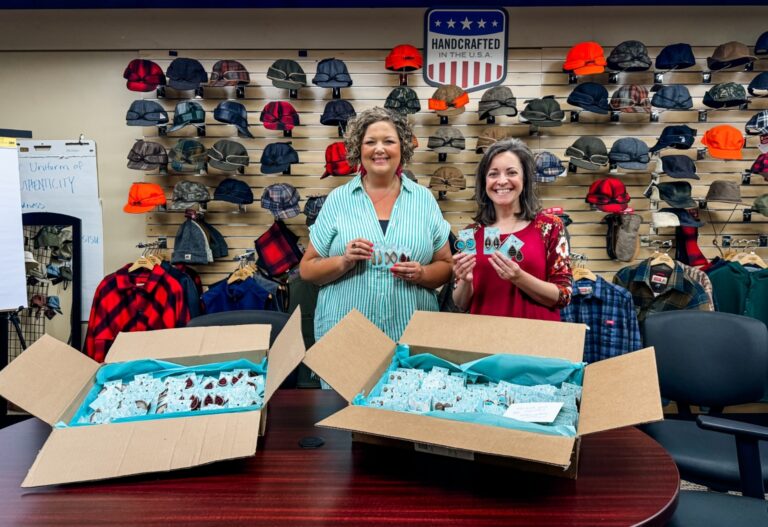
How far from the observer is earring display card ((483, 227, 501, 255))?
6.22 ft

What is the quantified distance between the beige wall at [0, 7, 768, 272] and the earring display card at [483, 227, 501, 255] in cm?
262

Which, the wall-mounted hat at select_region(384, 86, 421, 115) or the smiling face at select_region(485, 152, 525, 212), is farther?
the wall-mounted hat at select_region(384, 86, 421, 115)

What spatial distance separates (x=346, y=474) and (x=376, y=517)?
0.59 feet

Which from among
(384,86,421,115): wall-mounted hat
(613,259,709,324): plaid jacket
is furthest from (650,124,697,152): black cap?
(384,86,421,115): wall-mounted hat

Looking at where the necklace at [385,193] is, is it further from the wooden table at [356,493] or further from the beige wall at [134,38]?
the beige wall at [134,38]

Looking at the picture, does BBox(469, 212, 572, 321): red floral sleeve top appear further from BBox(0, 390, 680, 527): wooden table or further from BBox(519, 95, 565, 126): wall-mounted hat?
BBox(519, 95, 565, 126): wall-mounted hat

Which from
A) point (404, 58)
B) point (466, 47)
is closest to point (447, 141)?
point (404, 58)

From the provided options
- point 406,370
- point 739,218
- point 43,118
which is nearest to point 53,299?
point 43,118

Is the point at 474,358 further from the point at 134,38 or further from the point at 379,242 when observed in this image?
the point at 134,38

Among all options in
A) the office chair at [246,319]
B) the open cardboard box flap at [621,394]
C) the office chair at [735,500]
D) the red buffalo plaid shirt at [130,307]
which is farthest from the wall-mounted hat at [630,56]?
the red buffalo plaid shirt at [130,307]

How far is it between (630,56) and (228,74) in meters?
2.86

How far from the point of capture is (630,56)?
12.3ft

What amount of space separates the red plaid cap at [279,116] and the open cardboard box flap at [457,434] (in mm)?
3023

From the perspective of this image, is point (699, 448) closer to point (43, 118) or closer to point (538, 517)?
point (538, 517)
